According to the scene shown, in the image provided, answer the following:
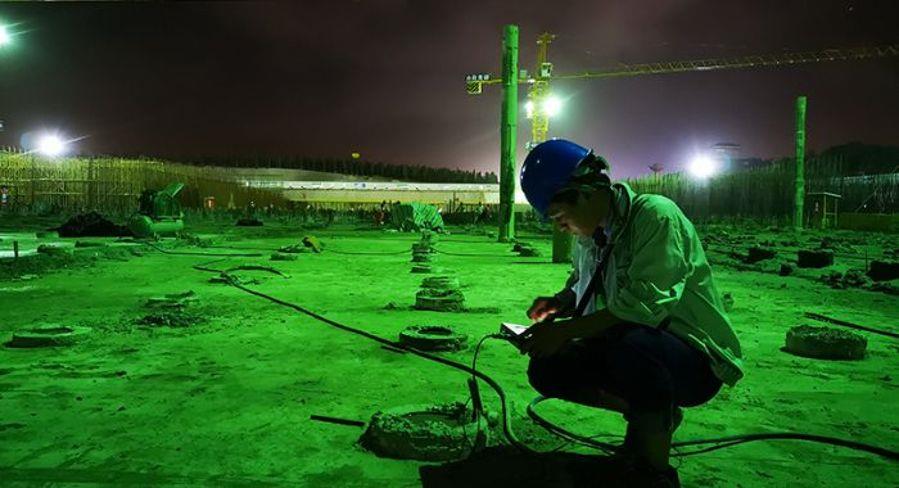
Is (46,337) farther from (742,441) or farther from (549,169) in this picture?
(742,441)

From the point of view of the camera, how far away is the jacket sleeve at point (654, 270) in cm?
226

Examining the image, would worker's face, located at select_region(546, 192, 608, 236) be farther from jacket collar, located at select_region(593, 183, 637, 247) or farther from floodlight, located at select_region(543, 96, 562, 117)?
floodlight, located at select_region(543, 96, 562, 117)

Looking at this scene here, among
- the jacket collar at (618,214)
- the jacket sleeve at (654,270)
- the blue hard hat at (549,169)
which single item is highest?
the blue hard hat at (549,169)

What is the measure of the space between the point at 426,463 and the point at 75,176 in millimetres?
34362

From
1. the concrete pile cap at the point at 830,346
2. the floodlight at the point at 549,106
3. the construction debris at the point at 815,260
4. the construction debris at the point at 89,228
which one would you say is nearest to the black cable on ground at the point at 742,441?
the concrete pile cap at the point at 830,346

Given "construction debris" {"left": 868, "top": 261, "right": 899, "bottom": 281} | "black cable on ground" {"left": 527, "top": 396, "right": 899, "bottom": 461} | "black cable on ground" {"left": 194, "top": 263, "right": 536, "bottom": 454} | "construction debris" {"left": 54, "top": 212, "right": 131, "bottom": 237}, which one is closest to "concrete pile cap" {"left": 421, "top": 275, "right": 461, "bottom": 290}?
"black cable on ground" {"left": 194, "top": 263, "right": 536, "bottom": 454}

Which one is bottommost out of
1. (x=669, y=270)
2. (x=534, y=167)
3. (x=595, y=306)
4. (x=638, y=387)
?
(x=638, y=387)

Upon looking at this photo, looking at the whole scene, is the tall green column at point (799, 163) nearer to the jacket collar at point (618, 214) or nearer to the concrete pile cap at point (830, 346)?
the concrete pile cap at point (830, 346)

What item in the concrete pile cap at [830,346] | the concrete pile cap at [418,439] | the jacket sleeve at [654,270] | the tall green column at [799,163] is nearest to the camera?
the jacket sleeve at [654,270]

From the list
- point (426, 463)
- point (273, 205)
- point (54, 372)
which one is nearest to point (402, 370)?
point (426, 463)

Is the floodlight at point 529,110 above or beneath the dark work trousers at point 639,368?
above

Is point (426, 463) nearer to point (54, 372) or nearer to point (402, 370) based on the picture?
point (402, 370)

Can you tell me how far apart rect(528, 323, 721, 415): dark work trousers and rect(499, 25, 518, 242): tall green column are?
1917 cm

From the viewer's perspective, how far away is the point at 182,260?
13398mm
